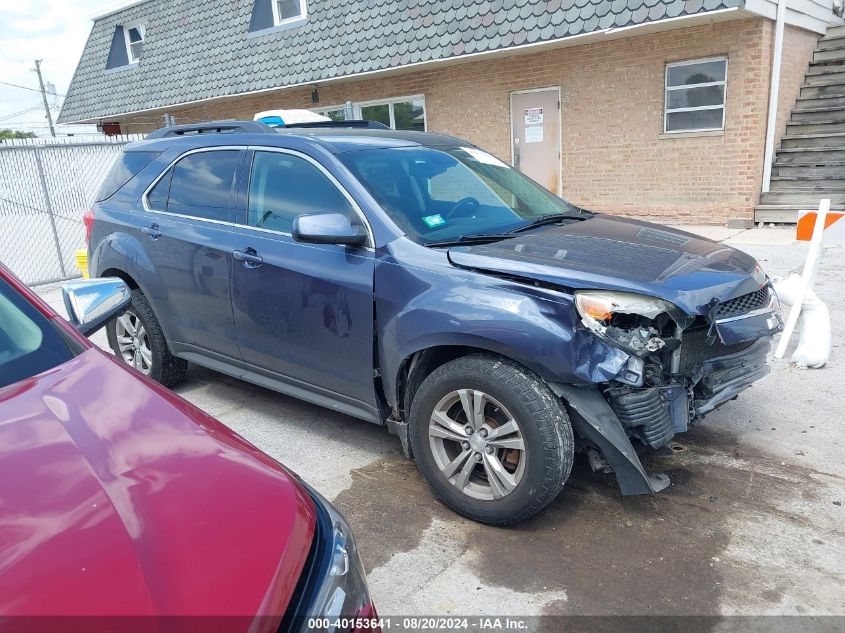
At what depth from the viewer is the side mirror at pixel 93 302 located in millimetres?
2660

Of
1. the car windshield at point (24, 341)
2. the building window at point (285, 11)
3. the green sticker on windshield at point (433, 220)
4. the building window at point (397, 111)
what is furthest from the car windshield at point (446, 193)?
the building window at point (285, 11)

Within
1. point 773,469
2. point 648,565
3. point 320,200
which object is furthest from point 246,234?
point 773,469

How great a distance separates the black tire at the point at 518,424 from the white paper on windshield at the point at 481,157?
175 cm

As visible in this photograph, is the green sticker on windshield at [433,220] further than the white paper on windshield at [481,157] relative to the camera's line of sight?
No

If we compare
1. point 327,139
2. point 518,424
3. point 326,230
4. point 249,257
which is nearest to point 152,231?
point 249,257

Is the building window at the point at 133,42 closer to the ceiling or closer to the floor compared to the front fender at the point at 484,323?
closer to the ceiling

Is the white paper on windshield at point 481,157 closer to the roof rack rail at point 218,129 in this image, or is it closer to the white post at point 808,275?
the roof rack rail at point 218,129

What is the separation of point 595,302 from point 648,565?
1.15 metres

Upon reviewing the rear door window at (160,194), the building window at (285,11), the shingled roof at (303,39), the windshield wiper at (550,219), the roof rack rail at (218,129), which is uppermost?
the building window at (285,11)

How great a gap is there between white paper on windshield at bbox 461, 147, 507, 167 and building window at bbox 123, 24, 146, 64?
17.8 m

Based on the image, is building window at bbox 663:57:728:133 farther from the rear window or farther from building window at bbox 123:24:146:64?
building window at bbox 123:24:146:64

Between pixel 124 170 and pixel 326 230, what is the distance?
2476 millimetres

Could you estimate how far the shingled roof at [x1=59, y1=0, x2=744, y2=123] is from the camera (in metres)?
10.5

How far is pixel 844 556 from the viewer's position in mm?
2879
